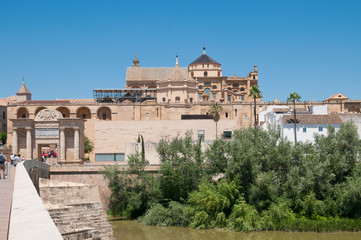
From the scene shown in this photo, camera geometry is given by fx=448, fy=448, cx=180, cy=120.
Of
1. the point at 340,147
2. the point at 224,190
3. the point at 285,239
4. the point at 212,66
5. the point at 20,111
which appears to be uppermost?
the point at 212,66

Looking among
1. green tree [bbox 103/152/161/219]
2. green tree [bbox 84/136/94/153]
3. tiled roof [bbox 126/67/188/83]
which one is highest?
tiled roof [bbox 126/67/188/83]

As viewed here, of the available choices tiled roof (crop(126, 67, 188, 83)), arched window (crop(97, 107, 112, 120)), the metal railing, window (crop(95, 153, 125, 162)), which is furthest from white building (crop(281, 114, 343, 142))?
tiled roof (crop(126, 67, 188, 83))

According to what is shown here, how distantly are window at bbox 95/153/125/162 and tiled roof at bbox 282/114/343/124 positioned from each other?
52.7ft

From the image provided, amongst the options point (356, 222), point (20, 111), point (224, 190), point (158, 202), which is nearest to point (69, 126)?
point (158, 202)

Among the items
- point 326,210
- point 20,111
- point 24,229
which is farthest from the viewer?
point 20,111

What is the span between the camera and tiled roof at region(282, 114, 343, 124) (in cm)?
3916

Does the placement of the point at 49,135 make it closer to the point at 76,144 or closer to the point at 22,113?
the point at 76,144

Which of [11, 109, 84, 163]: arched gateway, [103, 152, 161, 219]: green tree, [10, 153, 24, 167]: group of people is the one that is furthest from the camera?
[11, 109, 84, 163]: arched gateway

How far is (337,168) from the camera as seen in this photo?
28859 mm

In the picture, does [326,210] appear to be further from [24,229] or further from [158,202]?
[24,229]

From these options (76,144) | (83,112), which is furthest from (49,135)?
(83,112)

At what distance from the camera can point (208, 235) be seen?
26.0 m

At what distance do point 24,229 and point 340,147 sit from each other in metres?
26.4

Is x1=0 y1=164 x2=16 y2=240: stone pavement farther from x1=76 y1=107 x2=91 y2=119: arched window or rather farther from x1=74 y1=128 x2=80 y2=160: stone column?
x1=76 y1=107 x2=91 y2=119: arched window
